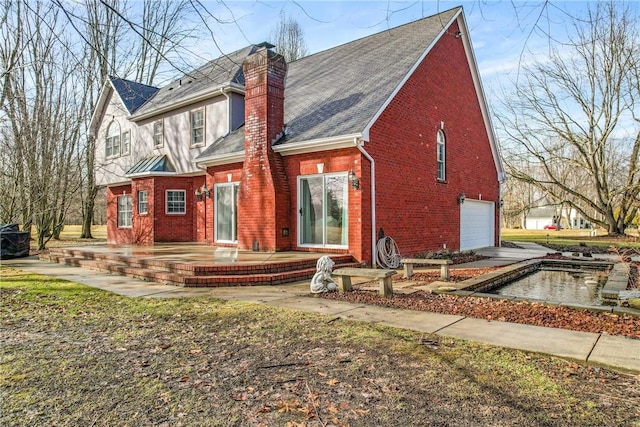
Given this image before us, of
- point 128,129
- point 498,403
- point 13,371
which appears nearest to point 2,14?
point 13,371

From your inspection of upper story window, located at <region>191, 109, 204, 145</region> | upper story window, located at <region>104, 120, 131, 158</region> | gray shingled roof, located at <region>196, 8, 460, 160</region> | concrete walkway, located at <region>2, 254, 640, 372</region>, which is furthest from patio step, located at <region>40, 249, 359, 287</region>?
upper story window, located at <region>104, 120, 131, 158</region>

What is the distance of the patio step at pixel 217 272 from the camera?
8.59 metres

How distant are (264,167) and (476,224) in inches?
399

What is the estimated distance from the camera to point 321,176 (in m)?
11.7

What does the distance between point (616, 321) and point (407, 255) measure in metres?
7.34

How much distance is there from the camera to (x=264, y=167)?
12.1 meters

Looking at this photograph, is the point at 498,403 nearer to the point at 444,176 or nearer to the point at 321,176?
the point at 321,176

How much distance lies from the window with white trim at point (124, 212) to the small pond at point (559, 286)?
1715 cm

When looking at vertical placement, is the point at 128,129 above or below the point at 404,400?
above

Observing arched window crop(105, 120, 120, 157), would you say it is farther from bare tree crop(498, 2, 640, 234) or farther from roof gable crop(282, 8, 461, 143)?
bare tree crop(498, 2, 640, 234)

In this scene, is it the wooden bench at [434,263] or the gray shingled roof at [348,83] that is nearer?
the wooden bench at [434,263]

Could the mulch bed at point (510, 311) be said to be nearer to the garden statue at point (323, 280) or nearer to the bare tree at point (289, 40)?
the garden statue at point (323, 280)

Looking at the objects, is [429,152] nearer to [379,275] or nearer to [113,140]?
[379,275]

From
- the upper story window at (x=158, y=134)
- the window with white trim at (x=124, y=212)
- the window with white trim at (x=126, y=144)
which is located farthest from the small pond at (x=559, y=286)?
the window with white trim at (x=126, y=144)
